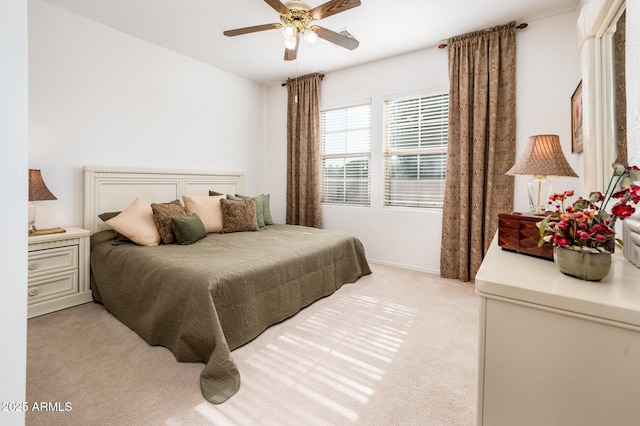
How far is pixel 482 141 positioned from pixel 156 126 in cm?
369

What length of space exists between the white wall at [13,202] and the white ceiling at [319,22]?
2663mm

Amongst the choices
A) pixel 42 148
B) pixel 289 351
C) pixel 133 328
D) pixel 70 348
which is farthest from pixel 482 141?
pixel 42 148

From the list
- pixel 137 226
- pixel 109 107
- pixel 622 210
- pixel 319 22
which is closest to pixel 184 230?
pixel 137 226

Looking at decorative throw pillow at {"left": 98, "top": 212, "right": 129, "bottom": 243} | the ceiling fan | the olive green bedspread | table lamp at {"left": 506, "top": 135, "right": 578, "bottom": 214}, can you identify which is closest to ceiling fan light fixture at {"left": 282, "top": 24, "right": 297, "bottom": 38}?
the ceiling fan

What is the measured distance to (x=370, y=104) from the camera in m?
4.04

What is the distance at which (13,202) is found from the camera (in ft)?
1.52

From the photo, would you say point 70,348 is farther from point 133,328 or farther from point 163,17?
point 163,17

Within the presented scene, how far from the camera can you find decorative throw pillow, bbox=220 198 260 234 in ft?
11.3

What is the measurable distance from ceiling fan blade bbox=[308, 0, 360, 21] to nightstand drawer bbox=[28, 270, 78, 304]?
3005 mm

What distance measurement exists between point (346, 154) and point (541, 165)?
9.25 ft

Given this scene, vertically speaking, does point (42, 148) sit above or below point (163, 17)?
below

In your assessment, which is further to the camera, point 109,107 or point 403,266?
point 403,266

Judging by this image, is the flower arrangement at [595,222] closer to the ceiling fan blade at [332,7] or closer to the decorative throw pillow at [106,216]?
the ceiling fan blade at [332,7]

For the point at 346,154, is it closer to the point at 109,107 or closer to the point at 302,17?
the point at 302,17
